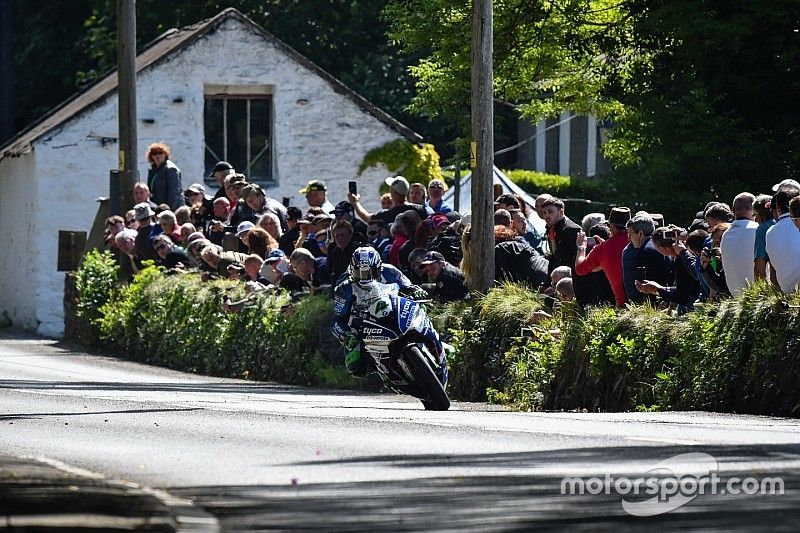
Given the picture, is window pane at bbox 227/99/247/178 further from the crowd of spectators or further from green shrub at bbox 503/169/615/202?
the crowd of spectators

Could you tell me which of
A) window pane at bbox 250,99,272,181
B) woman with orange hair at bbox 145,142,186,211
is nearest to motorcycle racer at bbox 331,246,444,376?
woman with orange hair at bbox 145,142,186,211

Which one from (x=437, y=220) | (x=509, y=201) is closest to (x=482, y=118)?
(x=509, y=201)

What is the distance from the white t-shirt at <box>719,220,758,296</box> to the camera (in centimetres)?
1584

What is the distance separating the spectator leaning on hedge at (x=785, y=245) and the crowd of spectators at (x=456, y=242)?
1 cm

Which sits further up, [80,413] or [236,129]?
[236,129]

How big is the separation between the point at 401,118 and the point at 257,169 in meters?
9.16

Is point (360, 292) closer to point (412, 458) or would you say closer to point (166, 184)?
point (412, 458)

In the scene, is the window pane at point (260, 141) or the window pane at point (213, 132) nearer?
the window pane at point (213, 132)

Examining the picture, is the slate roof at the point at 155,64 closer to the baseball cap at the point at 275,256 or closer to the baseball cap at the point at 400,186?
the baseball cap at the point at 275,256

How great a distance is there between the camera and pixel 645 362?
16.5 metres

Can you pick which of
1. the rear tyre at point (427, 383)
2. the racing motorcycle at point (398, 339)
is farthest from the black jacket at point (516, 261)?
the rear tyre at point (427, 383)

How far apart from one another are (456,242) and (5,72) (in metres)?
27.9

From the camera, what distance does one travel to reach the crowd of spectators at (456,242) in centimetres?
1590

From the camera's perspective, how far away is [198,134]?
3800cm
